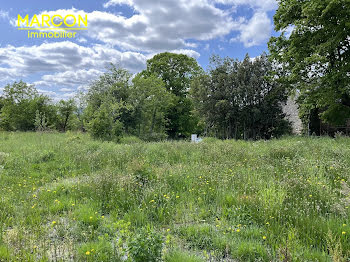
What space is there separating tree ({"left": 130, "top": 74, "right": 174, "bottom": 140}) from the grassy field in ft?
58.7

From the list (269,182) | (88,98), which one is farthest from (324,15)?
(88,98)

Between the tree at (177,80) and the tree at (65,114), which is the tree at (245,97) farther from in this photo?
the tree at (65,114)

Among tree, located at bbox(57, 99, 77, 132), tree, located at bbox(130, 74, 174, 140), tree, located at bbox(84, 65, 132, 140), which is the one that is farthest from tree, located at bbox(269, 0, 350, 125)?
tree, located at bbox(57, 99, 77, 132)

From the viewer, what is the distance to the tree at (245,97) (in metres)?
19.7

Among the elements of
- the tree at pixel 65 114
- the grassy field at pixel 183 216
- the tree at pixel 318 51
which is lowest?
the grassy field at pixel 183 216

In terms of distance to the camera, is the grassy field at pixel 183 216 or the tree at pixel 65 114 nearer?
the grassy field at pixel 183 216

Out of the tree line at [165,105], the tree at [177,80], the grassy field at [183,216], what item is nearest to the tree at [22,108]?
the tree line at [165,105]

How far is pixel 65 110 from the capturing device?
1123 inches

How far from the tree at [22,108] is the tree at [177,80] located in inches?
604

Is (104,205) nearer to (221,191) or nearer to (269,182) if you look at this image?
(221,191)

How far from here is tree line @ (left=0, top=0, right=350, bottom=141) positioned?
584 inches

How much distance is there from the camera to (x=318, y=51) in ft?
47.2

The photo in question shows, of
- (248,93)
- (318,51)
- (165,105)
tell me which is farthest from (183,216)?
(165,105)

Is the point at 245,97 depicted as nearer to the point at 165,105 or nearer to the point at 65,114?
the point at 165,105
